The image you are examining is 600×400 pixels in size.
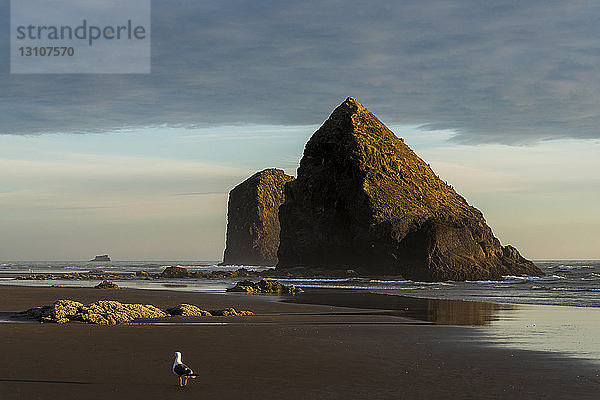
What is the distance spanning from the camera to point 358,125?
338 ft

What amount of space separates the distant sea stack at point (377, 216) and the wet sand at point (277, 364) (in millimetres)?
62220

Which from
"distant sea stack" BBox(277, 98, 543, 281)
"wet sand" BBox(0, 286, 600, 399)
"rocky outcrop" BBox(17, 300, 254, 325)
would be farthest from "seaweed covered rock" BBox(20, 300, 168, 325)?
"distant sea stack" BBox(277, 98, 543, 281)

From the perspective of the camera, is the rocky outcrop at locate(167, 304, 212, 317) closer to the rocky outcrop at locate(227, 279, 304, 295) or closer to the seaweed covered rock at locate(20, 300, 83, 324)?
the seaweed covered rock at locate(20, 300, 83, 324)

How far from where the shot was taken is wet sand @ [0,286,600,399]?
42.7 feet


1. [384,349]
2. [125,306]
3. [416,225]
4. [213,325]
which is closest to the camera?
[384,349]

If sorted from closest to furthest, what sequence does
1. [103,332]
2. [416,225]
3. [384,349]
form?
[384,349] → [103,332] → [416,225]

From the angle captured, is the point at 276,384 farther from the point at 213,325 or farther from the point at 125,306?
the point at 125,306

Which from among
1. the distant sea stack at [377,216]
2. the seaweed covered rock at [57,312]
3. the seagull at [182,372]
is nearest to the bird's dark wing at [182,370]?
the seagull at [182,372]

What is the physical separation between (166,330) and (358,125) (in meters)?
82.5

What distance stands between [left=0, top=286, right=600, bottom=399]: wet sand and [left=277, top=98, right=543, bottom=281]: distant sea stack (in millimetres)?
62220

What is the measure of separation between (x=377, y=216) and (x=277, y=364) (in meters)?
75.3

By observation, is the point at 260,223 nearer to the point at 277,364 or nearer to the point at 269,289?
the point at 269,289

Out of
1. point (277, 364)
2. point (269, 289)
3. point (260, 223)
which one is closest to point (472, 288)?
point (269, 289)

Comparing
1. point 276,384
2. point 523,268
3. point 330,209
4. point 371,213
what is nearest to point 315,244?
point 330,209
